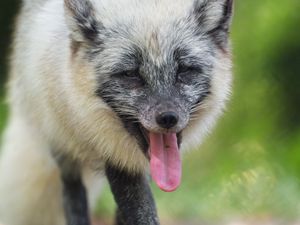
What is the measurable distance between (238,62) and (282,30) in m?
0.43

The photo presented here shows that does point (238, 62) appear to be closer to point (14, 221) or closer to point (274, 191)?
point (274, 191)

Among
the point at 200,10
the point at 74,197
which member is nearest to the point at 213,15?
the point at 200,10

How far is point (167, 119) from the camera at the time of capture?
5.16 meters

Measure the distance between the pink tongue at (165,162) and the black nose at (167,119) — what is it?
21cm

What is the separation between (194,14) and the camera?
5520 mm

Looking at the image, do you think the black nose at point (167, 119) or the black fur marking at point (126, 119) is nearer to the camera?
the black nose at point (167, 119)

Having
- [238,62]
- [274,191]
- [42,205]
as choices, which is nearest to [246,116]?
[238,62]

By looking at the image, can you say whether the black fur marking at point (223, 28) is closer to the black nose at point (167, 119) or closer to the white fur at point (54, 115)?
the white fur at point (54, 115)

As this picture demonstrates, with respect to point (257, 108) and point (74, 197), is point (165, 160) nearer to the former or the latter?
point (74, 197)

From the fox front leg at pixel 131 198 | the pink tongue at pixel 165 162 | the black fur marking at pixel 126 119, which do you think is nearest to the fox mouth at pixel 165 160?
the pink tongue at pixel 165 162

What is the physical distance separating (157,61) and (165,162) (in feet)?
1.64

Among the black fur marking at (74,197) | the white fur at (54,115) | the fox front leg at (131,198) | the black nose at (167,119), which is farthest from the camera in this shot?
the black fur marking at (74,197)

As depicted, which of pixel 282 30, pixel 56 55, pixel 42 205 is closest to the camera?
pixel 56 55

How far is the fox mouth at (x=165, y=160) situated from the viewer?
5.37m
